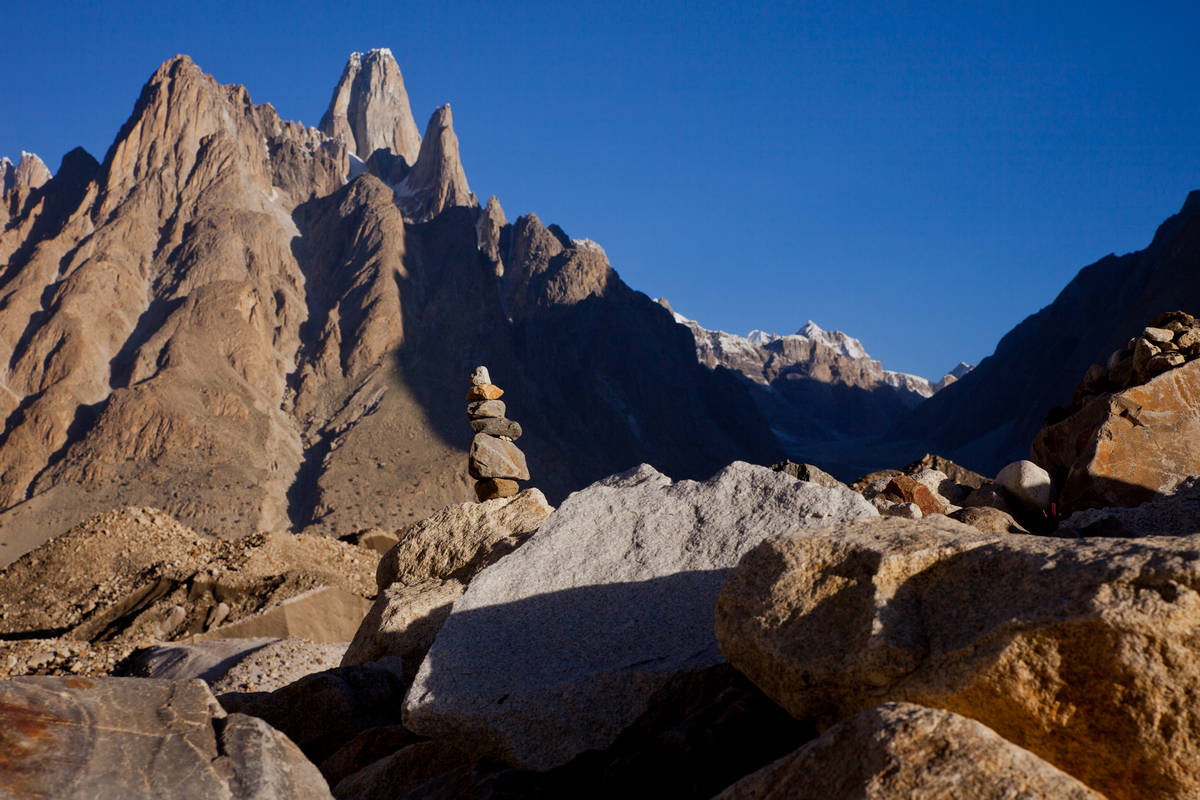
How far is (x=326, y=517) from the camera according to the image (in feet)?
250

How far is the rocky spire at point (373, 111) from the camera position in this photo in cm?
17238

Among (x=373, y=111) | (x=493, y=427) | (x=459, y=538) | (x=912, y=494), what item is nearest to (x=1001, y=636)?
(x=459, y=538)

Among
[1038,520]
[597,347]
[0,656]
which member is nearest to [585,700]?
[1038,520]

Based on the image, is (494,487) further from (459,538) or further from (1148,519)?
(1148,519)

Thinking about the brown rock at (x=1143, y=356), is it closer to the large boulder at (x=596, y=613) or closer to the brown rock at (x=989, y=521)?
the brown rock at (x=989, y=521)

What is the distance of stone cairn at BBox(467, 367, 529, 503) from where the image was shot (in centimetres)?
1254

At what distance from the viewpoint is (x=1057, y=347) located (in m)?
121

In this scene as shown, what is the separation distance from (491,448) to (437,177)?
475ft

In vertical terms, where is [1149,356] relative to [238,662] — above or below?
above

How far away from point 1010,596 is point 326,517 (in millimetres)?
78401

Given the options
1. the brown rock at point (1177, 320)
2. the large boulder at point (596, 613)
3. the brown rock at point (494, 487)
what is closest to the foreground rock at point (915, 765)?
the large boulder at point (596, 613)

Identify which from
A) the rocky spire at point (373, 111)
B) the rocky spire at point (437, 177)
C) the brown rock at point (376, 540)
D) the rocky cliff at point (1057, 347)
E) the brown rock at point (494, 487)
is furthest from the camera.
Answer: the rocky spire at point (373, 111)

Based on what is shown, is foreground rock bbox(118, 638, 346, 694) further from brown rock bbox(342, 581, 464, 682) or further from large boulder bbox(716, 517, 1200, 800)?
large boulder bbox(716, 517, 1200, 800)

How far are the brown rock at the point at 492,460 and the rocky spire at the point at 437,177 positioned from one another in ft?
443
